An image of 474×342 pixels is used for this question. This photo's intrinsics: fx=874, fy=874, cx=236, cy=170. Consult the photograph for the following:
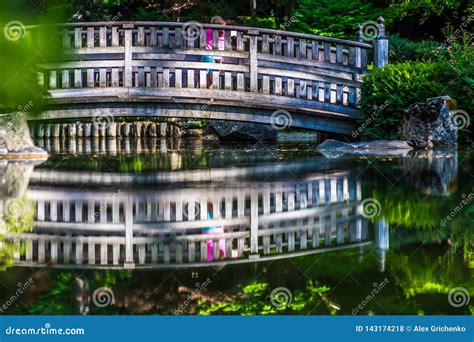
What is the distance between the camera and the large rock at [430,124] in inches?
547

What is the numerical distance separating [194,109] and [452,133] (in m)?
4.33

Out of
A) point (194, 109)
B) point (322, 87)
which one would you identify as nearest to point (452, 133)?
point (322, 87)

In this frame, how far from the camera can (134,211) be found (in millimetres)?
6621

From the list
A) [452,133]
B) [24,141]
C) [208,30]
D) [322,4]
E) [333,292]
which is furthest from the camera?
[322,4]

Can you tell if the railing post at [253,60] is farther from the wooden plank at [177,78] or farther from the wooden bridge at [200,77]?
the wooden plank at [177,78]

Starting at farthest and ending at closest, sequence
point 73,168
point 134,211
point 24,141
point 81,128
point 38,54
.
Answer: point 81,128
point 38,54
point 24,141
point 73,168
point 134,211

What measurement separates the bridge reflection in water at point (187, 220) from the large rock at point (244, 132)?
9834mm

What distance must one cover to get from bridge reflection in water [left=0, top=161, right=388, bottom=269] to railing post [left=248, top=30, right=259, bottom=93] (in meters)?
5.74

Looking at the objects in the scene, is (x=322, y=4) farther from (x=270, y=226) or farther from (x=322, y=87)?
(x=270, y=226)

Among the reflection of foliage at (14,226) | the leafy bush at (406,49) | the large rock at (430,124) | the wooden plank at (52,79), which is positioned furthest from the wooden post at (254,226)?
the leafy bush at (406,49)

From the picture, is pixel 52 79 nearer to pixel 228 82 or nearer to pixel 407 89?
pixel 228 82

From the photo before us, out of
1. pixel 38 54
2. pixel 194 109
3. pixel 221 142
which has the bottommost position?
pixel 221 142

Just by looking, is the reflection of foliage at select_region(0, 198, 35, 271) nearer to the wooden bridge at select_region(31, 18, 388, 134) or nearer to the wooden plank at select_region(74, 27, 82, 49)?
the wooden bridge at select_region(31, 18, 388, 134)

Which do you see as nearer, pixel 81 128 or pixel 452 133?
pixel 452 133
